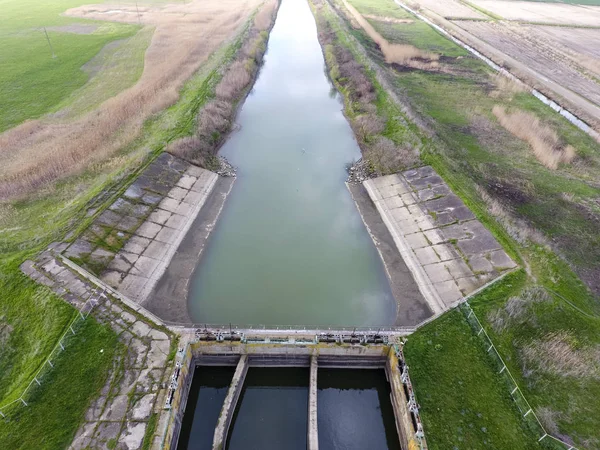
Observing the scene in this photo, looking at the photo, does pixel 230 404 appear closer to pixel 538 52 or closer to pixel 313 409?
pixel 313 409

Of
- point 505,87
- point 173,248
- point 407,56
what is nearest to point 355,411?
point 173,248

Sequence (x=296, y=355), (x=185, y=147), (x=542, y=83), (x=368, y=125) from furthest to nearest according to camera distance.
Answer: (x=542, y=83), (x=368, y=125), (x=185, y=147), (x=296, y=355)

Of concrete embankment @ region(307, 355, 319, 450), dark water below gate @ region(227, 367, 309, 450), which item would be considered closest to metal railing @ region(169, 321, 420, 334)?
concrete embankment @ region(307, 355, 319, 450)

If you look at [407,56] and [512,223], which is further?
[407,56]

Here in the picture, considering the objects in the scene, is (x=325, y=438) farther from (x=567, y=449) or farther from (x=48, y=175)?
(x=48, y=175)

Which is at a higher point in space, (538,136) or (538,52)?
(538,52)

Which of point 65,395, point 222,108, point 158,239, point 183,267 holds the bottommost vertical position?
point 183,267

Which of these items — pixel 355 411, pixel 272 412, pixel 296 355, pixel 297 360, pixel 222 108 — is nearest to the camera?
pixel 272 412
